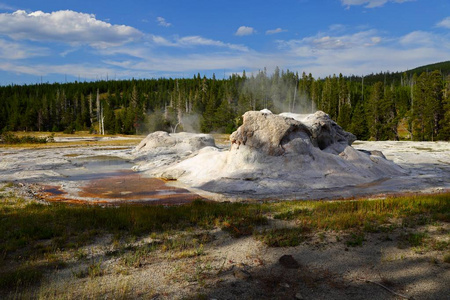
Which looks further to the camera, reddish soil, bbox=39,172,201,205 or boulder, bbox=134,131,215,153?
boulder, bbox=134,131,215,153

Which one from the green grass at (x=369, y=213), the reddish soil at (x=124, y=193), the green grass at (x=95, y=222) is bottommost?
the reddish soil at (x=124, y=193)

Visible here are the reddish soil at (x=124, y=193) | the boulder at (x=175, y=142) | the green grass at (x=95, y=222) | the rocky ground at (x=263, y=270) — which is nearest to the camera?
the rocky ground at (x=263, y=270)

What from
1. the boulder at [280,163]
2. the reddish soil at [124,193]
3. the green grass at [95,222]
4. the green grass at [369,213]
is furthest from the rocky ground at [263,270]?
the boulder at [280,163]

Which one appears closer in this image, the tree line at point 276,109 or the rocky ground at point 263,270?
the rocky ground at point 263,270

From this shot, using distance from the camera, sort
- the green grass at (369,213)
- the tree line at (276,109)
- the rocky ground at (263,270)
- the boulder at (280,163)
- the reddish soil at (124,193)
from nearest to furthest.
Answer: the rocky ground at (263,270)
the green grass at (369,213)
the reddish soil at (124,193)
the boulder at (280,163)
the tree line at (276,109)

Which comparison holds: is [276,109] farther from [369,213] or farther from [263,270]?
[263,270]

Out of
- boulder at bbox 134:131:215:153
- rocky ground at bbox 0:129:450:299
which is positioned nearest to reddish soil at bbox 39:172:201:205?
rocky ground at bbox 0:129:450:299

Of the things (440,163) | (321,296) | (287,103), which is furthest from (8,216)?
(287,103)

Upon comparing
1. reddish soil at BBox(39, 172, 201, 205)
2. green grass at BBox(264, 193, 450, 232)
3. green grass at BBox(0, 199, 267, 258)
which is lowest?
reddish soil at BBox(39, 172, 201, 205)

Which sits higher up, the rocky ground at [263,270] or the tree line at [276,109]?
the tree line at [276,109]

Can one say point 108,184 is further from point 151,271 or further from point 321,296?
point 321,296

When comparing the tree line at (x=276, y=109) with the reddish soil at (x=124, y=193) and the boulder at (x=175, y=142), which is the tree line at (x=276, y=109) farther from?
the reddish soil at (x=124, y=193)

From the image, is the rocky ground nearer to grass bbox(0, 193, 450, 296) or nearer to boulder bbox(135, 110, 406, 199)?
grass bbox(0, 193, 450, 296)

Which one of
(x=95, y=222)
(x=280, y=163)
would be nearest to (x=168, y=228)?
(x=95, y=222)
